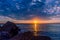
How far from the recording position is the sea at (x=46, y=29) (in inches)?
254

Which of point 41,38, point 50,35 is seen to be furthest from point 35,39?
point 50,35

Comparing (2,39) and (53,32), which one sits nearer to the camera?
(2,39)

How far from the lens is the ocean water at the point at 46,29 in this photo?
6.47 metres

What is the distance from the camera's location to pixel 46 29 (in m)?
6.77

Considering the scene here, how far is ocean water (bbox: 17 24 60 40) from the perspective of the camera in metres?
6.47

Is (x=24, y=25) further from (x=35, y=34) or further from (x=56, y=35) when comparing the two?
(x=56, y=35)

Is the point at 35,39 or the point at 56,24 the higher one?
the point at 56,24

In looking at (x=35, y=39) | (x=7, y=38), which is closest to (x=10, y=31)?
(x=7, y=38)

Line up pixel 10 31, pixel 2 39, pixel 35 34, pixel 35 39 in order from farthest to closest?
pixel 35 34, pixel 35 39, pixel 10 31, pixel 2 39

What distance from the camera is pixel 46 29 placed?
6.77 metres

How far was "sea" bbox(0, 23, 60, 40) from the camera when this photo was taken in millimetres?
6457

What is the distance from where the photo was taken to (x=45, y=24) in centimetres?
652

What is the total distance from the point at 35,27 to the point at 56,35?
28.2 inches

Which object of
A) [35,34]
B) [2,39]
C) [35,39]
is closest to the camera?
[2,39]
